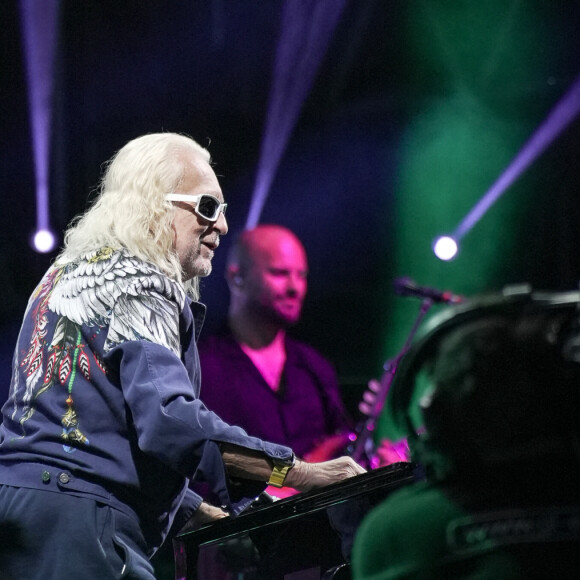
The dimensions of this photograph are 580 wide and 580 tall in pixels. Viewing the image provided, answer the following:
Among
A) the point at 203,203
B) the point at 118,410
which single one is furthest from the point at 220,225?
the point at 118,410

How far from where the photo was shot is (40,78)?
614 cm

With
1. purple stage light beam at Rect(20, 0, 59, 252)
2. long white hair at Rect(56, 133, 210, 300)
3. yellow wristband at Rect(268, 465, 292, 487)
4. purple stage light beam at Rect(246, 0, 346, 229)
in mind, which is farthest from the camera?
purple stage light beam at Rect(246, 0, 346, 229)

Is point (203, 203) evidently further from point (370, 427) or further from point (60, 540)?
point (370, 427)

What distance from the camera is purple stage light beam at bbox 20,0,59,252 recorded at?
612 cm

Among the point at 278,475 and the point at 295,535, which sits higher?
the point at 278,475

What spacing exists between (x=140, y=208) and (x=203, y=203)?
228 millimetres

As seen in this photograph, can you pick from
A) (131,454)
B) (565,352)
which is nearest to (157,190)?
(131,454)

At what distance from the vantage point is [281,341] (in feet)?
19.9

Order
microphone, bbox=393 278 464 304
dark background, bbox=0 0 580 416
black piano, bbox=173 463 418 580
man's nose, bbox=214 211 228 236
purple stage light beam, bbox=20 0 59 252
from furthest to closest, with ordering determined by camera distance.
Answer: dark background, bbox=0 0 580 416 → purple stage light beam, bbox=20 0 59 252 → microphone, bbox=393 278 464 304 → man's nose, bbox=214 211 228 236 → black piano, bbox=173 463 418 580

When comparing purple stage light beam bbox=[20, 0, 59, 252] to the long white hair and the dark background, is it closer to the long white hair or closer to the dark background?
the dark background

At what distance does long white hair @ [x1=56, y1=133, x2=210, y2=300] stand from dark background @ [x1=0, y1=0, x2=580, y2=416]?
11.4 feet

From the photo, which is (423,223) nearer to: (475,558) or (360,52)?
(360,52)

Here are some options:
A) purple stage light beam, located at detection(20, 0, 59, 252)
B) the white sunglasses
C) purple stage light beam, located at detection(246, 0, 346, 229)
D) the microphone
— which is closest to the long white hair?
the white sunglasses

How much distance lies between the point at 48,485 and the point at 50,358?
0.35m
